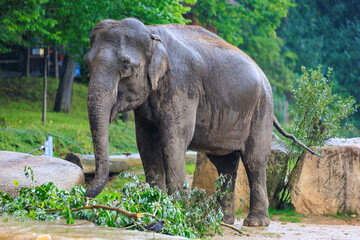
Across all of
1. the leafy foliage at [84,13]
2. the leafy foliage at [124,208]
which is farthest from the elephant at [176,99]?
the leafy foliage at [84,13]

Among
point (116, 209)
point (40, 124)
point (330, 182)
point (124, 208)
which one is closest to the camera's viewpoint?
point (116, 209)

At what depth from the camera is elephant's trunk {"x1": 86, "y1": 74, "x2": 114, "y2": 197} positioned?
586 cm

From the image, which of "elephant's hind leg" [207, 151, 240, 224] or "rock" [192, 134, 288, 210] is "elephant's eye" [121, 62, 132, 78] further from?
"rock" [192, 134, 288, 210]

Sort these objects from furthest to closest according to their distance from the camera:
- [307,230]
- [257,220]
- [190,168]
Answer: [190,168] → [307,230] → [257,220]

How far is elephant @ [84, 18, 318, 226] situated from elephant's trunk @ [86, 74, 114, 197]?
0.03 feet

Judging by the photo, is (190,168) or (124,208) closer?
(124,208)

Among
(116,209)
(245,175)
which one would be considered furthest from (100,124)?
(245,175)

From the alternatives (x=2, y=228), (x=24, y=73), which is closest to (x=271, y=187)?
(x=2, y=228)

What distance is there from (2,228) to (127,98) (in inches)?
89.7

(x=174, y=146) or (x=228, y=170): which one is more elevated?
(x=174, y=146)

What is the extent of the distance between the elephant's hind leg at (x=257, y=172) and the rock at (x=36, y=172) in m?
2.71

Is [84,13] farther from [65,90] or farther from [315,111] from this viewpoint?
[65,90]

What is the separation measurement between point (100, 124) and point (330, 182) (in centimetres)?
569

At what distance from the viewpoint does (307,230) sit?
8180mm
